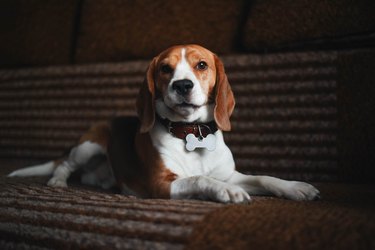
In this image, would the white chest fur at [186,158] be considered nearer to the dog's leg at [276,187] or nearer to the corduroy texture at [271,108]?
the dog's leg at [276,187]

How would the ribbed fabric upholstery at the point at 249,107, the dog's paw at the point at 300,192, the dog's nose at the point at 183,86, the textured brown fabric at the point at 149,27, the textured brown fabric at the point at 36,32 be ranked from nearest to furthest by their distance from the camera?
the dog's paw at the point at 300,192 < the dog's nose at the point at 183,86 < the ribbed fabric upholstery at the point at 249,107 < the textured brown fabric at the point at 149,27 < the textured brown fabric at the point at 36,32

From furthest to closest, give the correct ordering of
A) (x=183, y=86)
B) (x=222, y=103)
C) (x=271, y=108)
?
(x=271, y=108), (x=222, y=103), (x=183, y=86)

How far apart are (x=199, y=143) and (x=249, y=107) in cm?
57

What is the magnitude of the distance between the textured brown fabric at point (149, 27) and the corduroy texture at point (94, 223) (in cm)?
125

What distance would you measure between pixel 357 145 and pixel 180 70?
0.82 meters

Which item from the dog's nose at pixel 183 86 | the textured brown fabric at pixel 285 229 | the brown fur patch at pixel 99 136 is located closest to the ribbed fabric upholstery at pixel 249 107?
the brown fur patch at pixel 99 136

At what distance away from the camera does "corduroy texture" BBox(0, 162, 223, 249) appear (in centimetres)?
104

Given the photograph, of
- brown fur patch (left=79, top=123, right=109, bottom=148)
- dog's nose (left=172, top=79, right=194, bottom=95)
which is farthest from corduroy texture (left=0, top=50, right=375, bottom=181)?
dog's nose (left=172, top=79, right=194, bottom=95)

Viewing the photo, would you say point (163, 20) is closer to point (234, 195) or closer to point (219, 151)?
point (219, 151)

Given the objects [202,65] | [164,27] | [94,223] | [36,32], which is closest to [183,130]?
[202,65]

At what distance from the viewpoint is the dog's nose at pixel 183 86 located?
63.9 inches

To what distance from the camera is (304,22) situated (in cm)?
202

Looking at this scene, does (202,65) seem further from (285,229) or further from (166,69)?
(285,229)

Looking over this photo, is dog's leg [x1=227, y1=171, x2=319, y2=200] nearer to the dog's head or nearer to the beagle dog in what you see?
the beagle dog
